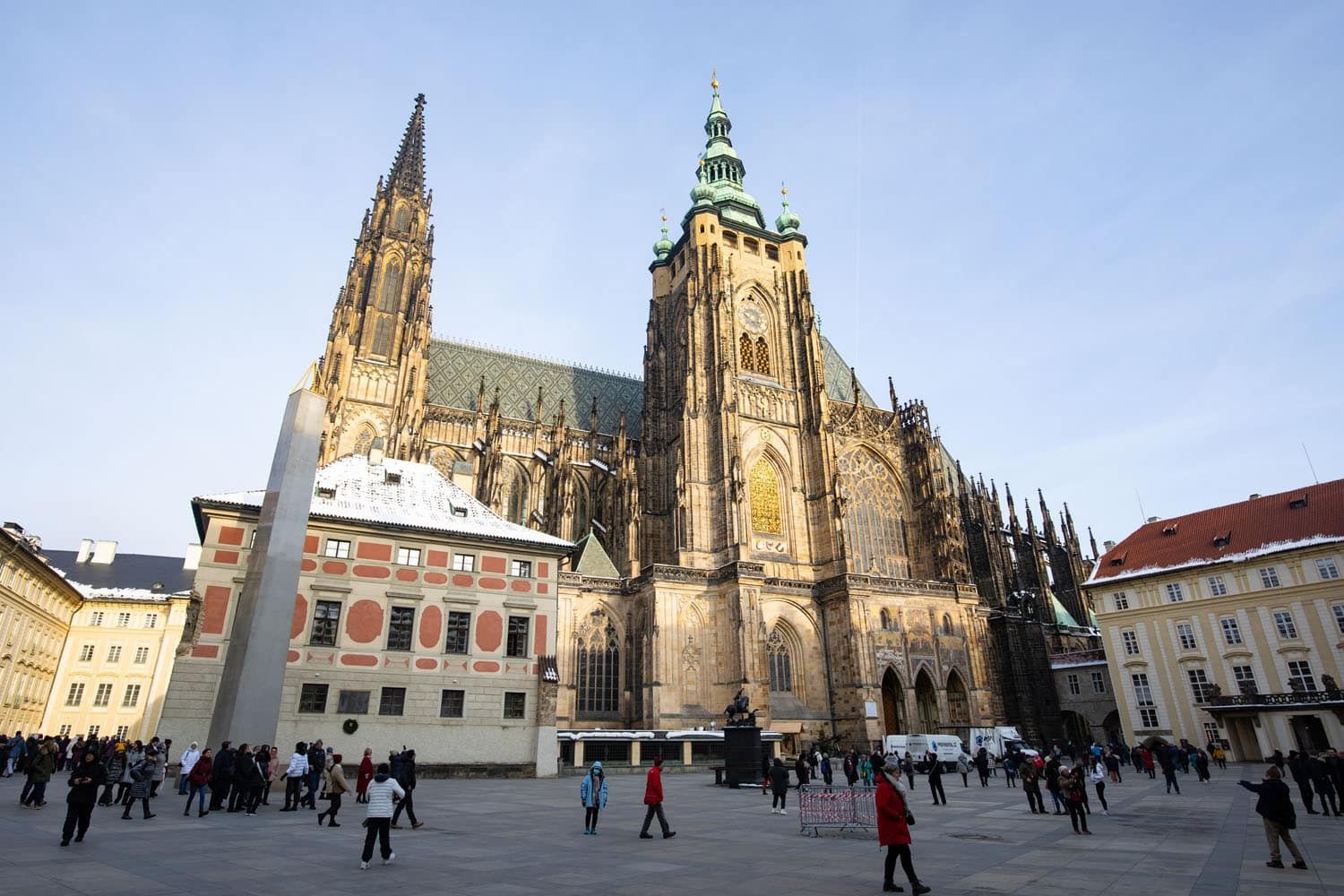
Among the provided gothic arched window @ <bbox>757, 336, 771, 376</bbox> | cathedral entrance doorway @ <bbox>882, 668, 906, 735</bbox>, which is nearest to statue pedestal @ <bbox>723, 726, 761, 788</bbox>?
cathedral entrance doorway @ <bbox>882, 668, 906, 735</bbox>

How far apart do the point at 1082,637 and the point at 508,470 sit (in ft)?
142

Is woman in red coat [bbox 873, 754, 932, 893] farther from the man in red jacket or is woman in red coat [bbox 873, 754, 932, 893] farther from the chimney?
the chimney

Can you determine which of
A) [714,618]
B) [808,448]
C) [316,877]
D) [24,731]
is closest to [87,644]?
[24,731]

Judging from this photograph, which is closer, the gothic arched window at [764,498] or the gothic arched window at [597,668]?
the gothic arched window at [597,668]

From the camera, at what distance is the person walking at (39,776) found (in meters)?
15.0

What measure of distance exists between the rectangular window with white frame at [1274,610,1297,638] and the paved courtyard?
23.4 meters

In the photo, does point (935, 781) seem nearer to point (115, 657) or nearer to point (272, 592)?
point (272, 592)

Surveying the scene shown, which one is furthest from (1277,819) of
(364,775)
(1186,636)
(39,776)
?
(1186,636)

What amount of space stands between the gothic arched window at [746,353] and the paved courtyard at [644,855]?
112 feet

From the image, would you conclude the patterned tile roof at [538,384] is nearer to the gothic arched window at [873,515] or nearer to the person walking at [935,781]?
the gothic arched window at [873,515]

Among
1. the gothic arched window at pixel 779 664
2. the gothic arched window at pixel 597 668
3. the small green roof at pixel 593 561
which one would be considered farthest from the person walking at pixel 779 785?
the small green roof at pixel 593 561

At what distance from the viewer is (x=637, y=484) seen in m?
47.3

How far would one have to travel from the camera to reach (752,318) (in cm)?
5069

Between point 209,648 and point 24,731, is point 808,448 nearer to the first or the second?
point 209,648
